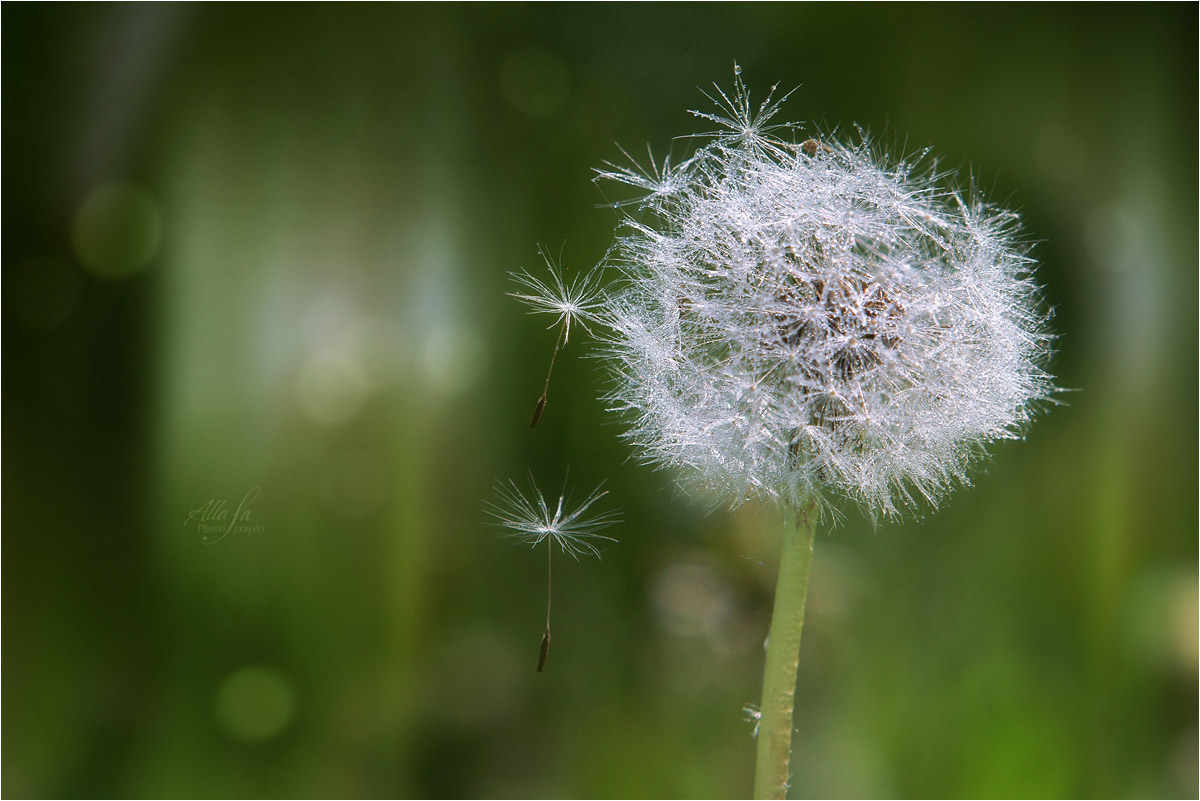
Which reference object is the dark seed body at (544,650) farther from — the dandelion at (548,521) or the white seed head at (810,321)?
the white seed head at (810,321)

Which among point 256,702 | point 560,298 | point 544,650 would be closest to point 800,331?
point 560,298

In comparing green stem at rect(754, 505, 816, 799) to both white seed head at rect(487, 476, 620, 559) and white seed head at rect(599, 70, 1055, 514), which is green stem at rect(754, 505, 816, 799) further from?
white seed head at rect(487, 476, 620, 559)

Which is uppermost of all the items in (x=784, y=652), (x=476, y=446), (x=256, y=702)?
(x=476, y=446)

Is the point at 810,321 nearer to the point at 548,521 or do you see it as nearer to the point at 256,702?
the point at 548,521

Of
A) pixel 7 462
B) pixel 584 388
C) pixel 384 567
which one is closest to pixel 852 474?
pixel 584 388

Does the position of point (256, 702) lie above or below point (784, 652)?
below

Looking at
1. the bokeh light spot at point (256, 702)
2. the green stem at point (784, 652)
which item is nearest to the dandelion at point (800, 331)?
the green stem at point (784, 652)

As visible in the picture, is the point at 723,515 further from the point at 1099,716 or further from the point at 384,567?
the point at 1099,716
